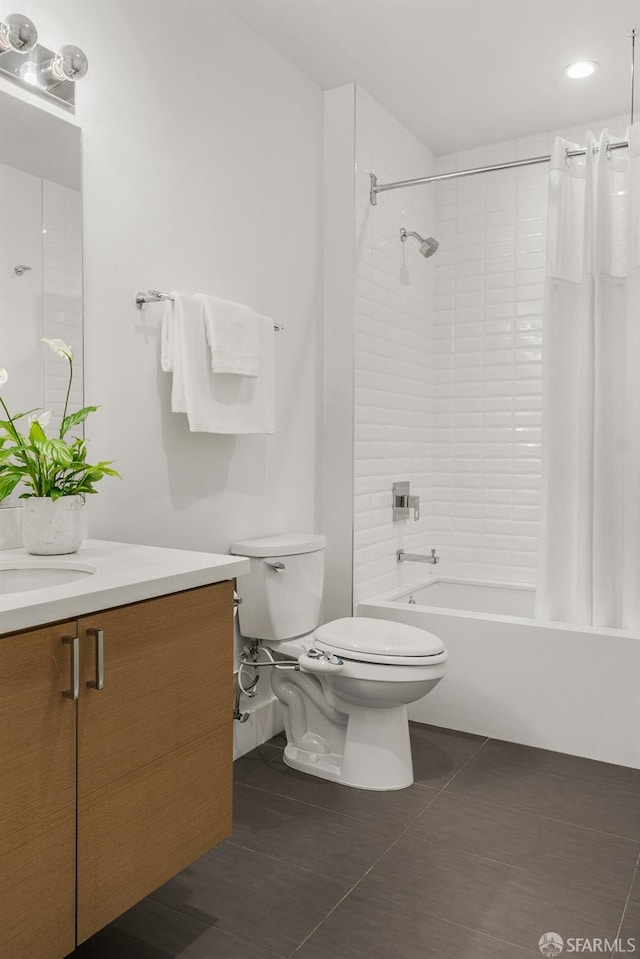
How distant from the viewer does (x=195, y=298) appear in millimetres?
2133

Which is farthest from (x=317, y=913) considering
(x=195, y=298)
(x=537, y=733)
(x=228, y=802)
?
(x=195, y=298)

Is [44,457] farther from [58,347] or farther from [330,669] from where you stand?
[330,669]

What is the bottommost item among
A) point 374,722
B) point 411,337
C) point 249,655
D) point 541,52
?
point 374,722

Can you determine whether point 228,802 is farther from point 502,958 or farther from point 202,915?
point 502,958

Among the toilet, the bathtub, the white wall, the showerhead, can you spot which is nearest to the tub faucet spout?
the bathtub

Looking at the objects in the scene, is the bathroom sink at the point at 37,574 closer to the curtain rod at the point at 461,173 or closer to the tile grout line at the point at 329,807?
the tile grout line at the point at 329,807

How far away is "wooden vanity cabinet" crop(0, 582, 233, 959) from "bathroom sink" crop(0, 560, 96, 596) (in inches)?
10.5

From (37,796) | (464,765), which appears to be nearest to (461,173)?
(464,765)

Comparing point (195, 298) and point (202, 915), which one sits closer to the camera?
point (202, 915)

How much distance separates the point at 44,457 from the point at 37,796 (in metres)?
0.76

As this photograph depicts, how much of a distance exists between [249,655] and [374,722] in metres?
0.48

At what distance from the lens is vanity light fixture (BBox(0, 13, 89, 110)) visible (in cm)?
160

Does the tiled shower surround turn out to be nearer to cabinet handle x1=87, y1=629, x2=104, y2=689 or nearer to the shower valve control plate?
the shower valve control plate

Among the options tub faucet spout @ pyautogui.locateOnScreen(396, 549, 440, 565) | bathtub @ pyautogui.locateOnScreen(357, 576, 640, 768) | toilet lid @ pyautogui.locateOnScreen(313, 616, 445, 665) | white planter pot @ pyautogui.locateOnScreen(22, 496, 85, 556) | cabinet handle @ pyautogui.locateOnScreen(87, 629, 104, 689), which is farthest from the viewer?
tub faucet spout @ pyautogui.locateOnScreen(396, 549, 440, 565)
